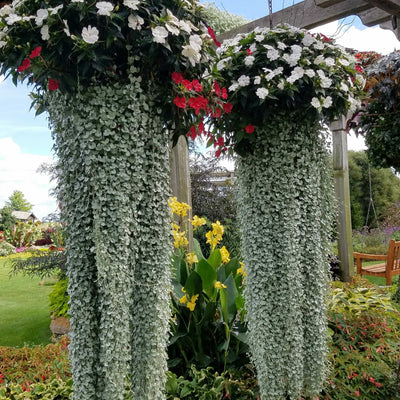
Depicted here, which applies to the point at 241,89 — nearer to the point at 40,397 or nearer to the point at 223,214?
the point at 40,397

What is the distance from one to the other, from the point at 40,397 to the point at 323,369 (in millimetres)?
1712

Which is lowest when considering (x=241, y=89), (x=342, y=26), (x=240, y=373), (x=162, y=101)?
(x=240, y=373)

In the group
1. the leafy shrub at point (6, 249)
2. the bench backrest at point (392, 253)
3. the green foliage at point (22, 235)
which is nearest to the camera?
the bench backrest at point (392, 253)

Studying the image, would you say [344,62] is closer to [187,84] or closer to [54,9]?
[187,84]

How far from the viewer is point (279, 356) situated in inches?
92.0

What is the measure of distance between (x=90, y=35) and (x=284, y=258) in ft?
5.06

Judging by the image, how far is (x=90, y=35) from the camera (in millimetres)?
1473

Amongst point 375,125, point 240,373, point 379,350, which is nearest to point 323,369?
point 240,373

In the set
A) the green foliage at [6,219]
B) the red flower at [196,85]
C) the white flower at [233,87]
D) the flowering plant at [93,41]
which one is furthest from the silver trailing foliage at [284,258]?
the green foliage at [6,219]

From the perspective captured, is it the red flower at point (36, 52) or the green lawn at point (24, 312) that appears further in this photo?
the green lawn at point (24, 312)

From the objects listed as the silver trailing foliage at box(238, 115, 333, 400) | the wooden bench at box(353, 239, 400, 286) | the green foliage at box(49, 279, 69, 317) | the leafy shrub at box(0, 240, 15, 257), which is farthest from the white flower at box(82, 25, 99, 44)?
the leafy shrub at box(0, 240, 15, 257)

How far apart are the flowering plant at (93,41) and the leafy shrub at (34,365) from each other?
1.98 m

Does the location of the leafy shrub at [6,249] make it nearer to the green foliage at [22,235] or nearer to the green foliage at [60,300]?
the green foliage at [22,235]

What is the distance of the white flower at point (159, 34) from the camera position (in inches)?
59.4
